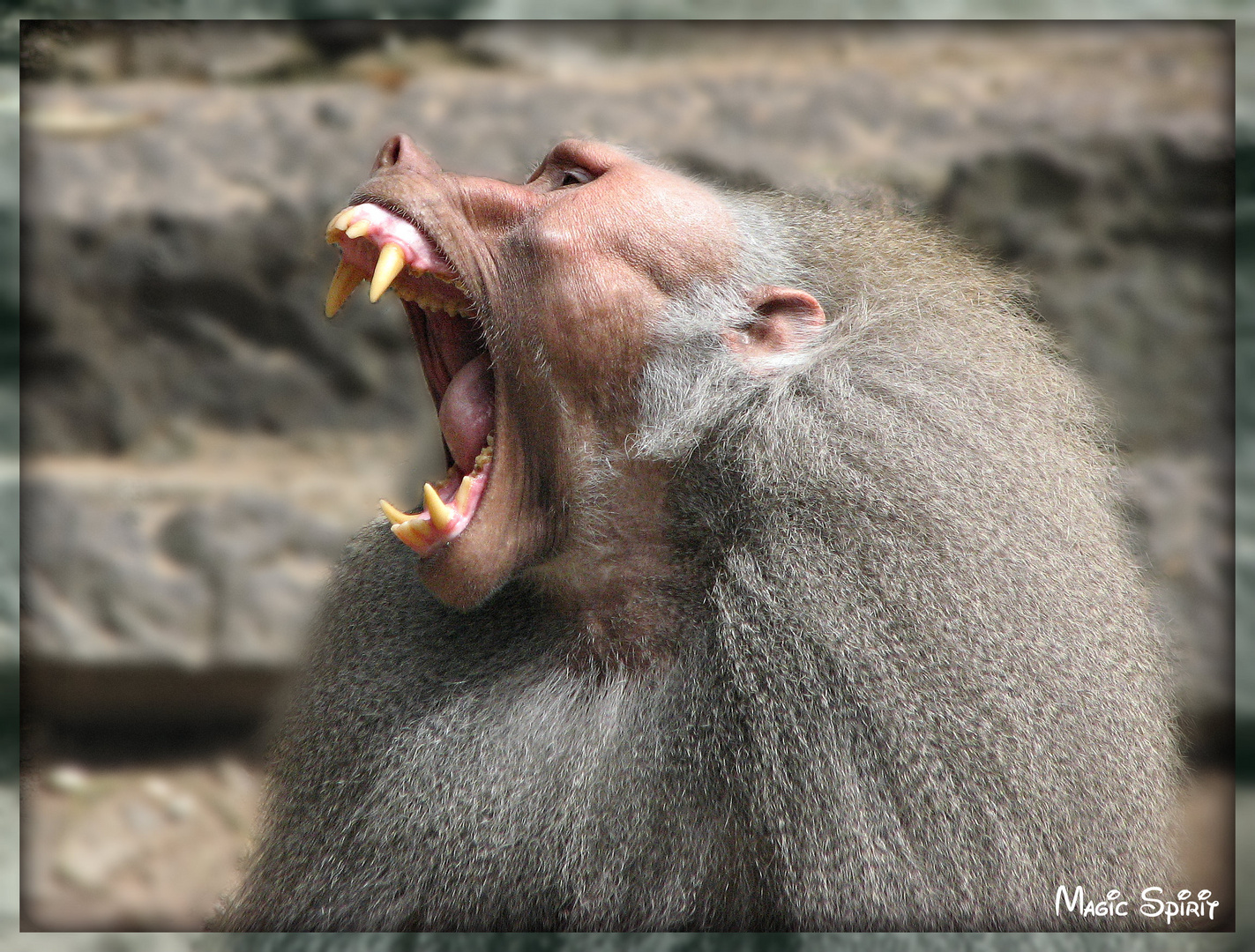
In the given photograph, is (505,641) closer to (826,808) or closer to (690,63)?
(826,808)

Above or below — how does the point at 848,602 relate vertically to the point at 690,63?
below

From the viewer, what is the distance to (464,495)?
1695mm

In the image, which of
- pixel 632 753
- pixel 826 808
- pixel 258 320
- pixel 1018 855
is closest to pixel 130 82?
pixel 258 320

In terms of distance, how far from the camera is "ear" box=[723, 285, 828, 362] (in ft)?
5.77

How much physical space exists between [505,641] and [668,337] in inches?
21.8

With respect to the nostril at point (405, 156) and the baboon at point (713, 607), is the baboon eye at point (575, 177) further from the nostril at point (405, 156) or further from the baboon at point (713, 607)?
the nostril at point (405, 156)

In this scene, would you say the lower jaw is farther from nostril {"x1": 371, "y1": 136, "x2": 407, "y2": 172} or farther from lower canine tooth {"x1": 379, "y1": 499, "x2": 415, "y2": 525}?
nostril {"x1": 371, "y1": 136, "x2": 407, "y2": 172}

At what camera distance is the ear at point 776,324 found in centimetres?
176

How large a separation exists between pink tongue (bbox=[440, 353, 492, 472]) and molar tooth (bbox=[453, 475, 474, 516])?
72 mm

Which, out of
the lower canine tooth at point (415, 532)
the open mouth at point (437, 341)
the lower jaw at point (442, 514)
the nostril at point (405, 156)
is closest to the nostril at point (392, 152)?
the nostril at point (405, 156)

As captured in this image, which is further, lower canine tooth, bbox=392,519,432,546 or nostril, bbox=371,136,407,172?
nostril, bbox=371,136,407,172

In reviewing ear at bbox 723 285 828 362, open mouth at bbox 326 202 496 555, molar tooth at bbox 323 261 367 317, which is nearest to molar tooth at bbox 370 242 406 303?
open mouth at bbox 326 202 496 555

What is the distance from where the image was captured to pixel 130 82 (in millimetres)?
2854

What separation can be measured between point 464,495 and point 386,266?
0.36 meters
